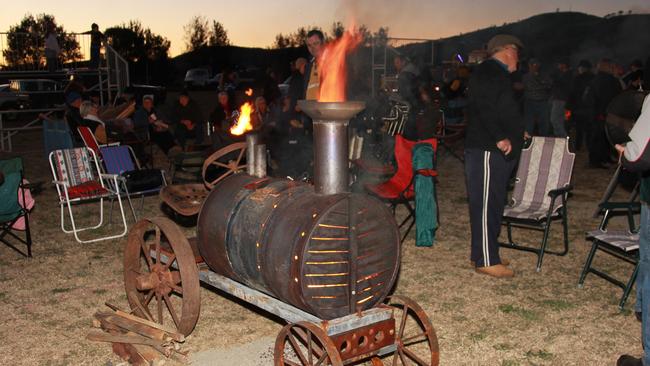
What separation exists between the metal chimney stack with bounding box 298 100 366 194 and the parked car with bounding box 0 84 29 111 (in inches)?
731

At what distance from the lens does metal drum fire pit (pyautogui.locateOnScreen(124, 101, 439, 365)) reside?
3.55m

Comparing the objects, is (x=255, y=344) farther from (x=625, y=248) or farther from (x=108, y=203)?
(x=108, y=203)

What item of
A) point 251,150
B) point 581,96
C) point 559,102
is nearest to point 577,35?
point 581,96

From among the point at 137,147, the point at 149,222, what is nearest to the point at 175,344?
the point at 149,222

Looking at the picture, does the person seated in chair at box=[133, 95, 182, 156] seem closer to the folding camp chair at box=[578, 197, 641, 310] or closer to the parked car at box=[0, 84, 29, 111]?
the folding camp chair at box=[578, 197, 641, 310]

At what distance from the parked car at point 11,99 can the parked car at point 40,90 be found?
0.56ft

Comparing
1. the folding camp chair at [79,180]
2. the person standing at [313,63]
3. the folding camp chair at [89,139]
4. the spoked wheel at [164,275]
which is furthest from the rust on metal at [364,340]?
the folding camp chair at [89,139]

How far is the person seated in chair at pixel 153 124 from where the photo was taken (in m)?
12.2

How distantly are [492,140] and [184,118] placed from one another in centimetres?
849

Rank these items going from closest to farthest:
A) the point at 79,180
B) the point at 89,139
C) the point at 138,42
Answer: the point at 79,180
the point at 89,139
the point at 138,42

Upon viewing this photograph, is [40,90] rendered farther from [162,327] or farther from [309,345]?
[309,345]

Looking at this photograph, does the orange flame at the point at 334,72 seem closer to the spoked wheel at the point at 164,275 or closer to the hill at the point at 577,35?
the spoked wheel at the point at 164,275

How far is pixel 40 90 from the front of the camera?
20812mm

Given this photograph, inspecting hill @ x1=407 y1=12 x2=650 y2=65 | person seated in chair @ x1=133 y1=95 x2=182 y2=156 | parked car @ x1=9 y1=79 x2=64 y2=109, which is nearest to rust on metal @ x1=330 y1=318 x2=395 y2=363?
person seated in chair @ x1=133 y1=95 x2=182 y2=156
